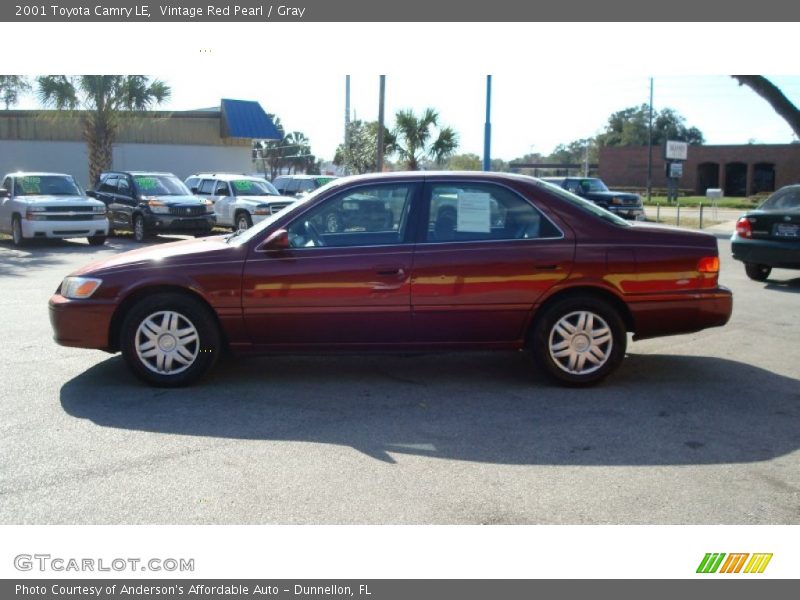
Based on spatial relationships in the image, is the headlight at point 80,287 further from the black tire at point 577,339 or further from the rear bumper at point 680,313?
the rear bumper at point 680,313

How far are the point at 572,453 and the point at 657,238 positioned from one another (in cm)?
222

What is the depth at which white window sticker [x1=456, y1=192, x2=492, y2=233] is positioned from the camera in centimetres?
640

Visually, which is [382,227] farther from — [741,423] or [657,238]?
[741,423]

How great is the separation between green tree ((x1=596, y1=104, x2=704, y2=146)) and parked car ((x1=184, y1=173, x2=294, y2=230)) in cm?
7401

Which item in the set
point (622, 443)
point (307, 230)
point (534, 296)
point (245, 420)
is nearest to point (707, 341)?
point (534, 296)

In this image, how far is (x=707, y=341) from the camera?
8258 mm

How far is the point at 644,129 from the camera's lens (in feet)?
316

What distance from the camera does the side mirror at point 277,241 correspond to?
6.21m

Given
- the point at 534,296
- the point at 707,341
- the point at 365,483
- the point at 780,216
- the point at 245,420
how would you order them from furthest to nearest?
1. the point at 780,216
2. the point at 707,341
3. the point at 534,296
4. the point at 245,420
5. the point at 365,483

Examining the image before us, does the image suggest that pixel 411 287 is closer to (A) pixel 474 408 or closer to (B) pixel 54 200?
(A) pixel 474 408

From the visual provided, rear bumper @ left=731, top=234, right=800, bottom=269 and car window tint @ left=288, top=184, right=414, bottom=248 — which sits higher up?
car window tint @ left=288, top=184, right=414, bottom=248

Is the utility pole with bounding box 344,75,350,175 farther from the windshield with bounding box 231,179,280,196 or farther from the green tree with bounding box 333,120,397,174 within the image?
the windshield with bounding box 231,179,280,196

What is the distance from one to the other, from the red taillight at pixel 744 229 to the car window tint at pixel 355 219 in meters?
8.32

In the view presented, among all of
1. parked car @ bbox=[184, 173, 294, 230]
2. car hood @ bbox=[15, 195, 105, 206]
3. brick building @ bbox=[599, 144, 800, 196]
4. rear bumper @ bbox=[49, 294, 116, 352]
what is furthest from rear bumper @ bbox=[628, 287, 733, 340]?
brick building @ bbox=[599, 144, 800, 196]
